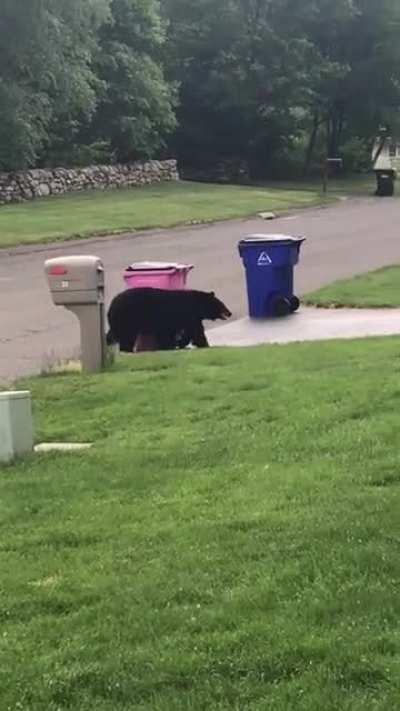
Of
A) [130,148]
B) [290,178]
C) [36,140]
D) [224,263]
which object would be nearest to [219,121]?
[290,178]

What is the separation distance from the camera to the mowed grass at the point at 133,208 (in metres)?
28.6

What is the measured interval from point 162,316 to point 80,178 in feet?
110

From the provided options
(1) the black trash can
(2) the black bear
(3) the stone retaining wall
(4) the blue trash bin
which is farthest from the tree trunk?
(2) the black bear

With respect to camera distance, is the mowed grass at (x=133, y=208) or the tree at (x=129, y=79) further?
the tree at (x=129, y=79)

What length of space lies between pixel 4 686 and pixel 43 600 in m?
0.73

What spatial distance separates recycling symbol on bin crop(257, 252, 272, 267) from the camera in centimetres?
1419

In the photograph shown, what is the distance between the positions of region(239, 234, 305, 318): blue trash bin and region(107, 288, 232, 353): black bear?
9.15ft

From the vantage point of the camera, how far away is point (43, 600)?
4250mm

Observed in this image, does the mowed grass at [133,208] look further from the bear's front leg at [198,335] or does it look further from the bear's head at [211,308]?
the bear's head at [211,308]

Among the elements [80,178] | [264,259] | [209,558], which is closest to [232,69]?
[80,178]

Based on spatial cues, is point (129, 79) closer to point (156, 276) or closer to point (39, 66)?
point (39, 66)

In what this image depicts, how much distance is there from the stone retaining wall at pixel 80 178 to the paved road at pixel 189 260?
379 inches

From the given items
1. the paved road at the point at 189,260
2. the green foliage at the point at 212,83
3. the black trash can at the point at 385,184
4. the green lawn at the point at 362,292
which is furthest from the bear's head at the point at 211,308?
the black trash can at the point at 385,184

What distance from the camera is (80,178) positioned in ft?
144
